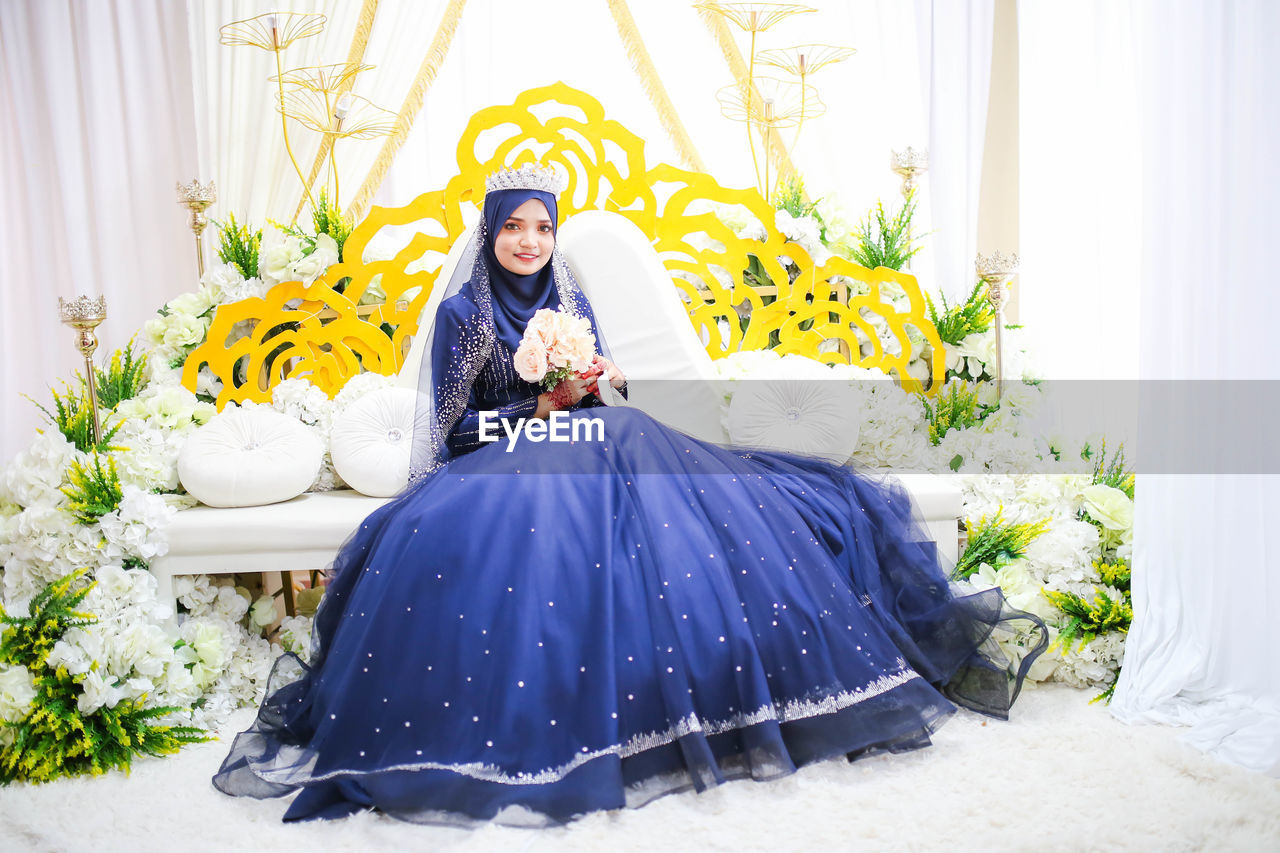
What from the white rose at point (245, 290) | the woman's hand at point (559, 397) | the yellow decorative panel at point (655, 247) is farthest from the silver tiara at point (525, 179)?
the white rose at point (245, 290)

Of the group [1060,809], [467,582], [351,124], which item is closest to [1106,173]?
[1060,809]

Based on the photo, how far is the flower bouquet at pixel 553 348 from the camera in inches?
94.7

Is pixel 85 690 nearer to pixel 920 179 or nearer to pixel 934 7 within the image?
pixel 920 179

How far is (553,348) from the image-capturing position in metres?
2.43

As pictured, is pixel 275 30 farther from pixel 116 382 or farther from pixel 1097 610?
pixel 1097 610

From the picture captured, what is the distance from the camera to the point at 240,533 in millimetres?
2529

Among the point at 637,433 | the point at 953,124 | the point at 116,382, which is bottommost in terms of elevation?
the point at 637,433

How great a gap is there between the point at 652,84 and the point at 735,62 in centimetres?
37

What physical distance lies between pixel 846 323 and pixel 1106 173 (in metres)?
1.04

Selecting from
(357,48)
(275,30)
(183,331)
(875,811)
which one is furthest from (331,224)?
(875,811)

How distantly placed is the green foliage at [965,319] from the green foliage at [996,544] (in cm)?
91

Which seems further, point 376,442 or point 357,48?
point 357,48

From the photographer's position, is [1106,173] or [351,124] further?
[351,124]

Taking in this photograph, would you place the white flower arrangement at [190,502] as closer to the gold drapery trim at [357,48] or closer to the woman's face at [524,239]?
the gold drapery trim at [357,48]
